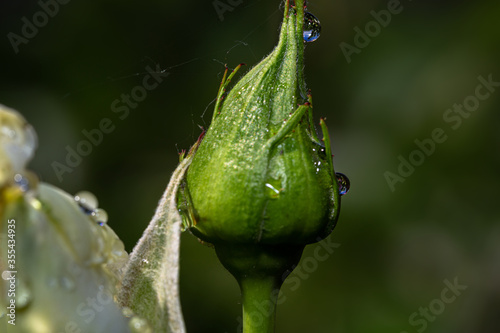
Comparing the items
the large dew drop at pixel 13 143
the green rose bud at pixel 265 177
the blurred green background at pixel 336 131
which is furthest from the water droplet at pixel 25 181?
the blurred green background at pixel 336 131

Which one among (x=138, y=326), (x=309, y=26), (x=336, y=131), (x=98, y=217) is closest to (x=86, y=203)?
(x=98, y=217)

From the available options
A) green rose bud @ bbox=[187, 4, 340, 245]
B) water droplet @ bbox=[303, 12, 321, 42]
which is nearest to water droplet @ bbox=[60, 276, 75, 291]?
green rose bud @ bbox=[187, 4, 340, 245]

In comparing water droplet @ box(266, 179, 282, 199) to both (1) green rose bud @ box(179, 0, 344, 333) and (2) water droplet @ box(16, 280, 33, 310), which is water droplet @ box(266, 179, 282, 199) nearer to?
(1) green rose bud @ box(179, 0, 344, 333)

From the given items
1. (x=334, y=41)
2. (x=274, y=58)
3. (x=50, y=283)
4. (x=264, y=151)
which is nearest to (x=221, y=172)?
(x=264, y=151)

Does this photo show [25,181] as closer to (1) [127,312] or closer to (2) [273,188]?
(1) [127,312]

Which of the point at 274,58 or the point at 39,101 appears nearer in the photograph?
the point at 274,58

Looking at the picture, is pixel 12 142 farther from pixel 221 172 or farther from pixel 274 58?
pixel 274 58
